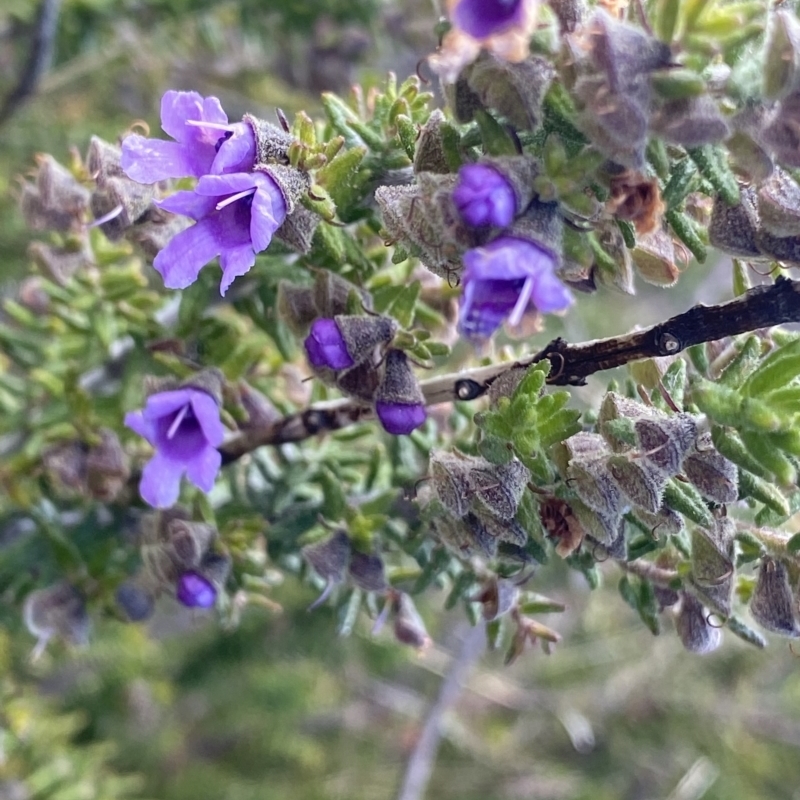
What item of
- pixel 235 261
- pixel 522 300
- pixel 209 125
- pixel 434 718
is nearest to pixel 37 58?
pixel 209 125

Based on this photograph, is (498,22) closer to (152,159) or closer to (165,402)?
(152,159)

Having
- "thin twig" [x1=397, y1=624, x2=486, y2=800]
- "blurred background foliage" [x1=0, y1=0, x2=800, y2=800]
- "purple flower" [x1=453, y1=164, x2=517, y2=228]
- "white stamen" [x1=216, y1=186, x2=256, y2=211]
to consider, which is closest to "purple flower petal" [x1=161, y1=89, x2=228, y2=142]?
"white stamen" [x1=216, y1=186, x2=256, y2=211]

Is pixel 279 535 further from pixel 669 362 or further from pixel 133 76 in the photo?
pixel 133 76

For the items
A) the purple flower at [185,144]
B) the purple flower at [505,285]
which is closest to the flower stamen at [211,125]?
the purple flower at [185,144]

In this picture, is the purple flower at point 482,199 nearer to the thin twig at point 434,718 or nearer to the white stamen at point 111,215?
the white stamen at point 111,215

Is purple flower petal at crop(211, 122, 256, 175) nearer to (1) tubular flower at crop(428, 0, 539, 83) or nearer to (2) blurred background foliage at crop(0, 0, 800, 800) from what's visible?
(1) tubular flower at crop(428, 0, 539, 83)

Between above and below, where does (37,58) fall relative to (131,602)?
above

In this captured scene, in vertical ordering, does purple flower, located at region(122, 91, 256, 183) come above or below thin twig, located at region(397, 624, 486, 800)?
above
